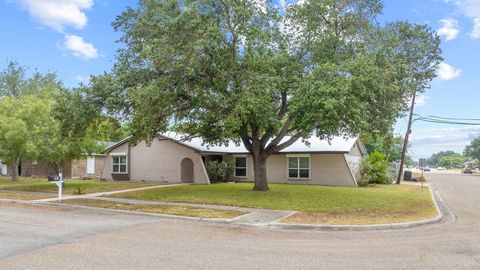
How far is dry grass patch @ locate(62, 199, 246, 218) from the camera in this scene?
14038mm

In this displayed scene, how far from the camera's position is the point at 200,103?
1909cm

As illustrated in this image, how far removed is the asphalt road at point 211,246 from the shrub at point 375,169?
57.7ft

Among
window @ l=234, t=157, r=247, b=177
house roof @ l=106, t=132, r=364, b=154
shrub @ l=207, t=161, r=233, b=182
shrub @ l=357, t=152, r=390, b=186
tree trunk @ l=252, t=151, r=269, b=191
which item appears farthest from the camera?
window @ l=234, t=157, r=247, b=177

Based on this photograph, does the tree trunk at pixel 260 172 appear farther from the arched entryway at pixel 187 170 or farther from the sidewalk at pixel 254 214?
the arched entryway at pixel 187 170

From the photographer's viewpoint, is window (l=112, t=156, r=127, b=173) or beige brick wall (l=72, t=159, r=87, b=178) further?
beige brick wall (l=72, t=159, r=87, b=178)

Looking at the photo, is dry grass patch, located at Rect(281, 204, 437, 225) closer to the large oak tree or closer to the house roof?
the large oak tree

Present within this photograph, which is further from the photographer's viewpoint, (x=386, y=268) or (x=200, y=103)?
(x=200, y=103)

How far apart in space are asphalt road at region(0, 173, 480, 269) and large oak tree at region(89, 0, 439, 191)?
20.2 ft

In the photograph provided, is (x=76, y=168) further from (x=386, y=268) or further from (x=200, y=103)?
(x=386, y=268)

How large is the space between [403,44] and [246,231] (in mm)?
15520

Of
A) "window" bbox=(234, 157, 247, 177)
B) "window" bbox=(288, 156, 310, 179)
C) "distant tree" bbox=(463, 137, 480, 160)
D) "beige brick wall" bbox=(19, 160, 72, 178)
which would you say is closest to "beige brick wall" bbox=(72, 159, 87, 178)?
"beige brick wall" bbox=(19, 160, 72, 178)

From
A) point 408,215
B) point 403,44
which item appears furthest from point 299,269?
point 403,44

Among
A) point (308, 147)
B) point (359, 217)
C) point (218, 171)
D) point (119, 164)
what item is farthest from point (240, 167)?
point (359, 217)

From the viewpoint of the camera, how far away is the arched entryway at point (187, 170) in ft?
103
